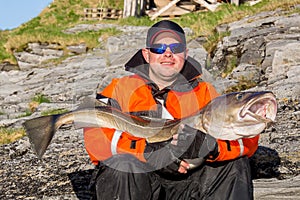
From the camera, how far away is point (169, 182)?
402cm

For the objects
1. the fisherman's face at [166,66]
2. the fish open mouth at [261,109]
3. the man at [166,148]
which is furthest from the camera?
the fisherman's face at [166,66]

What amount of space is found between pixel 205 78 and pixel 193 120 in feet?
3.10

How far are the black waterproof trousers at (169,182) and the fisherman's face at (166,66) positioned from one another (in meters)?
0.87

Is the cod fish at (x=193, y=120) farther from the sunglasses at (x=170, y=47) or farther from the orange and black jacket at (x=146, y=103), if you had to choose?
the sunglasses at (x=170, y=47)

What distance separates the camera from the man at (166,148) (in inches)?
145

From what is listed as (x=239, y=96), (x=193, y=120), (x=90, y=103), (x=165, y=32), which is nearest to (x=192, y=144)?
(x=193, y=120)

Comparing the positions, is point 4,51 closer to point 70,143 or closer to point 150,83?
point 70,143

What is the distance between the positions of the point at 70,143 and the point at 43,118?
10.6 feet

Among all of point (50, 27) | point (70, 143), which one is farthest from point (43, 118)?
point (50, 27)

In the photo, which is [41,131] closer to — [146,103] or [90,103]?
[90,103]

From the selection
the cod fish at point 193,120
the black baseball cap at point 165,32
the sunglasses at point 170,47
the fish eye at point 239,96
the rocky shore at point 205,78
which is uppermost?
the black baseball cap at point 165,32

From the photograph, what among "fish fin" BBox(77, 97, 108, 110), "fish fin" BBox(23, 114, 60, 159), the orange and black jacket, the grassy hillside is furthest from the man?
the grassy hillside

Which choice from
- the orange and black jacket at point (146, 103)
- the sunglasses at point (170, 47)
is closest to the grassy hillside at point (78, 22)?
the sunglasses at point (170, 47)

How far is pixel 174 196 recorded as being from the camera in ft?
13.2
